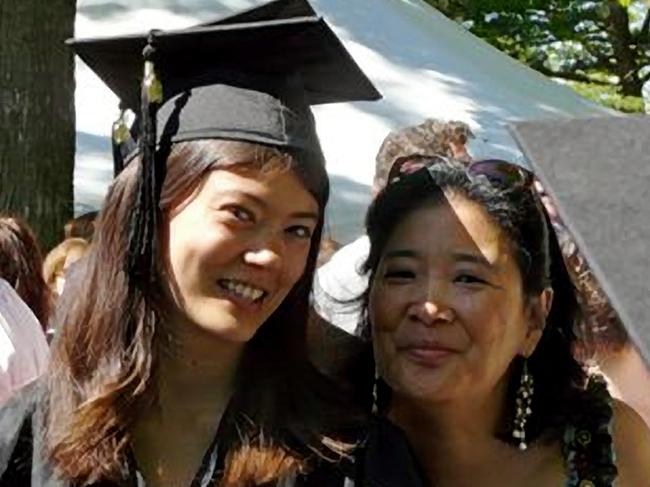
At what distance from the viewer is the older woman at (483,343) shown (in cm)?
260

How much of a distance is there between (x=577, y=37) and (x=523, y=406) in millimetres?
13521

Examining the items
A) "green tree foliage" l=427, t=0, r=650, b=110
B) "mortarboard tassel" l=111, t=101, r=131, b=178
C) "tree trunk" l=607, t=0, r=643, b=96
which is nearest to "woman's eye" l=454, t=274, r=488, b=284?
"mortarboard tassel" l=111, t=101, r=131, b=178

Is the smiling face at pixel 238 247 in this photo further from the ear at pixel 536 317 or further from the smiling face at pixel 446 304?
the ear at pixel 536 317

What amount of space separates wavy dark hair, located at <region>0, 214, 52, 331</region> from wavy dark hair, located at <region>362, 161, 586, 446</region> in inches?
87.4

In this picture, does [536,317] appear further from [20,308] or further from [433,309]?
[20,308]

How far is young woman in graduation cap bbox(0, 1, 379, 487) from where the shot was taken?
7.67 ft

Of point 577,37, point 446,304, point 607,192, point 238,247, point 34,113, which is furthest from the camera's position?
point 577,37

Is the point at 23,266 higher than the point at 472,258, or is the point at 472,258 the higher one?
the point at 472,258

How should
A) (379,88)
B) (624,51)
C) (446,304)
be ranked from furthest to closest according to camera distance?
(624,51) < (379,88) < (446,304)

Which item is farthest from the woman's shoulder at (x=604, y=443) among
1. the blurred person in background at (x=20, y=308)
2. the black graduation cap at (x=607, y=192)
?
the blurred person in background at (x=20, y=308)

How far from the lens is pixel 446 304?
8.46ft

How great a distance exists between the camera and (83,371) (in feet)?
8.05

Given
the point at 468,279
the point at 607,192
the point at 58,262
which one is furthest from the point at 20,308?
the point at 607,192

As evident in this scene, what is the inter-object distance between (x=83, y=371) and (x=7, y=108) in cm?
330
